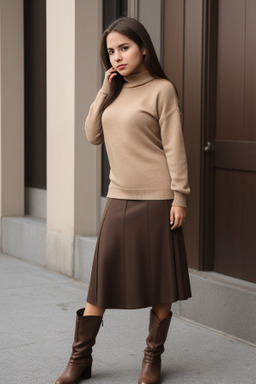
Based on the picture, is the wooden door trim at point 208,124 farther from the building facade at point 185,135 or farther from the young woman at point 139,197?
the young woman at point 139,197

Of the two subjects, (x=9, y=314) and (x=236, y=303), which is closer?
(x=236, y=303)

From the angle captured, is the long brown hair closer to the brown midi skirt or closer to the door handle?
the brown midi skirt

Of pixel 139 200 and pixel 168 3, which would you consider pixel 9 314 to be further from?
pixel 168 3

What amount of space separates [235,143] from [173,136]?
1252 millimetres

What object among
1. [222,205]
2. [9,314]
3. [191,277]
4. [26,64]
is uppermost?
[26,64]

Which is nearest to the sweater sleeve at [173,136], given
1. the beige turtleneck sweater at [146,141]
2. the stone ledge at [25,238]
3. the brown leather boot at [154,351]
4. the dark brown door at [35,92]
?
the beige turtleneck sweater at [146,141]

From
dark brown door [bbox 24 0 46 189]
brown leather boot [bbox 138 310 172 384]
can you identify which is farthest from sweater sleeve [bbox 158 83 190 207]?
dark brown door [bbox 24 0 46 189]

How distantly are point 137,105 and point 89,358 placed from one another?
1357 mm

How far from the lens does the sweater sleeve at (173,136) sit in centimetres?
371

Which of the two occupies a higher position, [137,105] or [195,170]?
[137,105]

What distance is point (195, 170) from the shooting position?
512cm

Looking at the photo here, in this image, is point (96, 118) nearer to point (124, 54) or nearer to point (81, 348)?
point (124, 54)

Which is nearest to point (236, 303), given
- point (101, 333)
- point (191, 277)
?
point (191, 277)

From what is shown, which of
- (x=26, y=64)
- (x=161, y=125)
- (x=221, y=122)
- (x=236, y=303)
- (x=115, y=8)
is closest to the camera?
(x=161, y=125)
